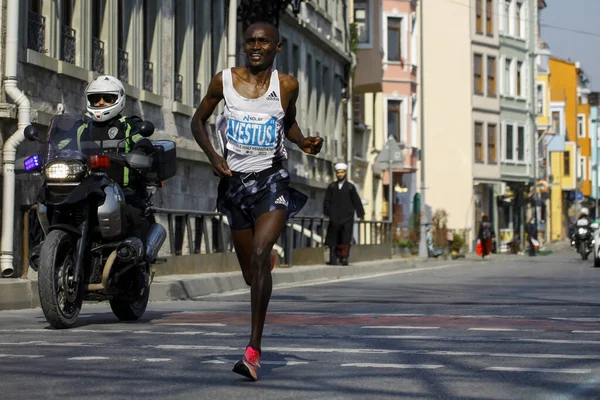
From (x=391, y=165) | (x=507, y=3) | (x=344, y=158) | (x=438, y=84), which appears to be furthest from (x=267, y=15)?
(x=507, y=3)

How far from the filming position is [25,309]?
14.6m

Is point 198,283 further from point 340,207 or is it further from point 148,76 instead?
point 340,207

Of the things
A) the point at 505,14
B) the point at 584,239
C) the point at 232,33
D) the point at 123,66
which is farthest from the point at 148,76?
the point at 505,14

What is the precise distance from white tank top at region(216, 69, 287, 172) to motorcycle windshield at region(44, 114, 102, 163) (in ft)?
10.5

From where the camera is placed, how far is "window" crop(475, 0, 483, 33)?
70.7m

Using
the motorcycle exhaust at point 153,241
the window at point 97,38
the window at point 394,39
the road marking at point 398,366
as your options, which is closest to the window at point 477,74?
the window at point 394,39

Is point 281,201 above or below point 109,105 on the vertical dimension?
below

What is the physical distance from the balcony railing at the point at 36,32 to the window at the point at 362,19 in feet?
97.9

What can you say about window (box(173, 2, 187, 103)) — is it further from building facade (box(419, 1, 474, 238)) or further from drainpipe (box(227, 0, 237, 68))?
building facade (box(419, 1, 474, 238))

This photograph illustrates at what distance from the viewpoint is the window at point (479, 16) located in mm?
70688

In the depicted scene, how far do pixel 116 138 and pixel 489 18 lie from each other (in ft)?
201

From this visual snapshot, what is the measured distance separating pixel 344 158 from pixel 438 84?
81.2 feet

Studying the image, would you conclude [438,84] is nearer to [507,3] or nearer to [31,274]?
[507,3]

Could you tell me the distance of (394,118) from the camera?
61531mm
